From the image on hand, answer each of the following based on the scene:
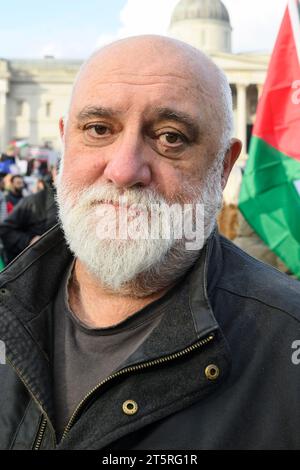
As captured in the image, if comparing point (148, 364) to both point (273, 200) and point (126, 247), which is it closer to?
point (126, 247)

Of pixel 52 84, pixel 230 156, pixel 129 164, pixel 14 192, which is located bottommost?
pixel 52 84

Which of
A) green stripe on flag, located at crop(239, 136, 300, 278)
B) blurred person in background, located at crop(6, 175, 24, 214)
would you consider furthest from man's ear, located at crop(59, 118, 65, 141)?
blurred person in background, located at crop(6, 175, 24, 214)

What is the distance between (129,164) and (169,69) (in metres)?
0.28

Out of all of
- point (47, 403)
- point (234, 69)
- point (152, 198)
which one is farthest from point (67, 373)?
point (234, 69)

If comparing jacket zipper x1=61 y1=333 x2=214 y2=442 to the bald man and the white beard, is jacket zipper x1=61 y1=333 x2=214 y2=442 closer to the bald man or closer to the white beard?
the bald man

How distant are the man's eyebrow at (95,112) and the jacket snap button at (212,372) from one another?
0.63 m

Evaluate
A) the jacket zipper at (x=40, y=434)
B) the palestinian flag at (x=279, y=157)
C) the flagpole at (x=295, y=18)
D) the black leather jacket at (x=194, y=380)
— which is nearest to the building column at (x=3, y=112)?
the palestinian flag at (x=279, y=157)

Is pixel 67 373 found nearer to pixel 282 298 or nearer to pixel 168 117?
pixel 282 298

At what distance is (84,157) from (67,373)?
1.71 feet

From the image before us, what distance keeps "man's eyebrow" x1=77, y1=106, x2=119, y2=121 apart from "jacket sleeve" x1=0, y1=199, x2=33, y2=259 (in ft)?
13.2

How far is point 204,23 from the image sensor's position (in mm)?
52719

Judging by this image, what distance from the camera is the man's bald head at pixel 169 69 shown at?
163 centimetres

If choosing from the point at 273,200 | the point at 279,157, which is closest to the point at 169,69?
the point at 273,200

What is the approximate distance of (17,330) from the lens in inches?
63.6
